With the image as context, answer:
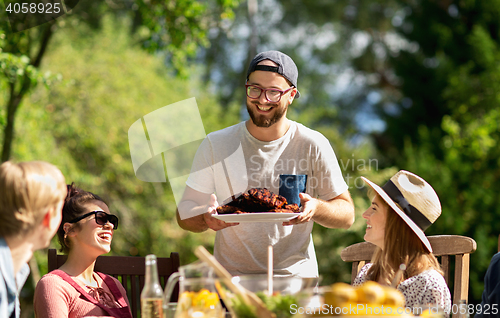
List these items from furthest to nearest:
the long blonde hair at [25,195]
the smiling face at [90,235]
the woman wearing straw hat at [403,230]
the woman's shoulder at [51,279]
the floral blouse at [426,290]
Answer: the smiling face at [90,235]
the woman's shoulder at [51,279]
the woman wearing straw hat at [403,230]
the floral blouse at [426,290]
the long blonde hair at [25,195]

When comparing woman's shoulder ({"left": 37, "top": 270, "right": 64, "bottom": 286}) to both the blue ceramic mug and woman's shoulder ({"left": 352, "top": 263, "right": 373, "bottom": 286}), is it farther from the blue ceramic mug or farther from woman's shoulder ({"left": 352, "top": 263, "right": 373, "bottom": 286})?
woman's shoulder ({"left": 352, "top": 263, "right": 373, "bottom": 286})

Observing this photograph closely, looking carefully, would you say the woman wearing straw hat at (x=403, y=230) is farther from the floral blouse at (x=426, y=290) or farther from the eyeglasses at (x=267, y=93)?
the eyeglasses at (x=267, y=93)

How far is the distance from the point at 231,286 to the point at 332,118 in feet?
60.8

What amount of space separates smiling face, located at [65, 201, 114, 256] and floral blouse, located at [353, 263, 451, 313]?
148 centimetres

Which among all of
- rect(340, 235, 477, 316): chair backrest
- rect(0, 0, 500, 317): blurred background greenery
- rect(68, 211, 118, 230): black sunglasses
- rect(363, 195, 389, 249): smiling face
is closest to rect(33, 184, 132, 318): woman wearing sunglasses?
rect(68, 211, 118, 230): black sunglasses

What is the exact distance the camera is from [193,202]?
2949 mm

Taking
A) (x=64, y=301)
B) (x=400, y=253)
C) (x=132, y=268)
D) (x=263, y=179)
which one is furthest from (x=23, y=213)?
(x=400, y=253)

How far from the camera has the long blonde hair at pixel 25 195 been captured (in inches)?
64.5

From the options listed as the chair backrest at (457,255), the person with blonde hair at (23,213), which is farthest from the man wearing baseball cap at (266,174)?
the person with blonde hair at (23,213)

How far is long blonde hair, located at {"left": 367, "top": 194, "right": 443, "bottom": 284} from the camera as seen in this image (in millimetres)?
2314

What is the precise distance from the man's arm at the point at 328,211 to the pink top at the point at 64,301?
0.98 meters

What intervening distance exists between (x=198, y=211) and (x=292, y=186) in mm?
531

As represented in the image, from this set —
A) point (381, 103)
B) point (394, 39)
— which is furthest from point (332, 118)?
point (394, 39)

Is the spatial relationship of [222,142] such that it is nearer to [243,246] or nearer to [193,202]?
[193,202]
